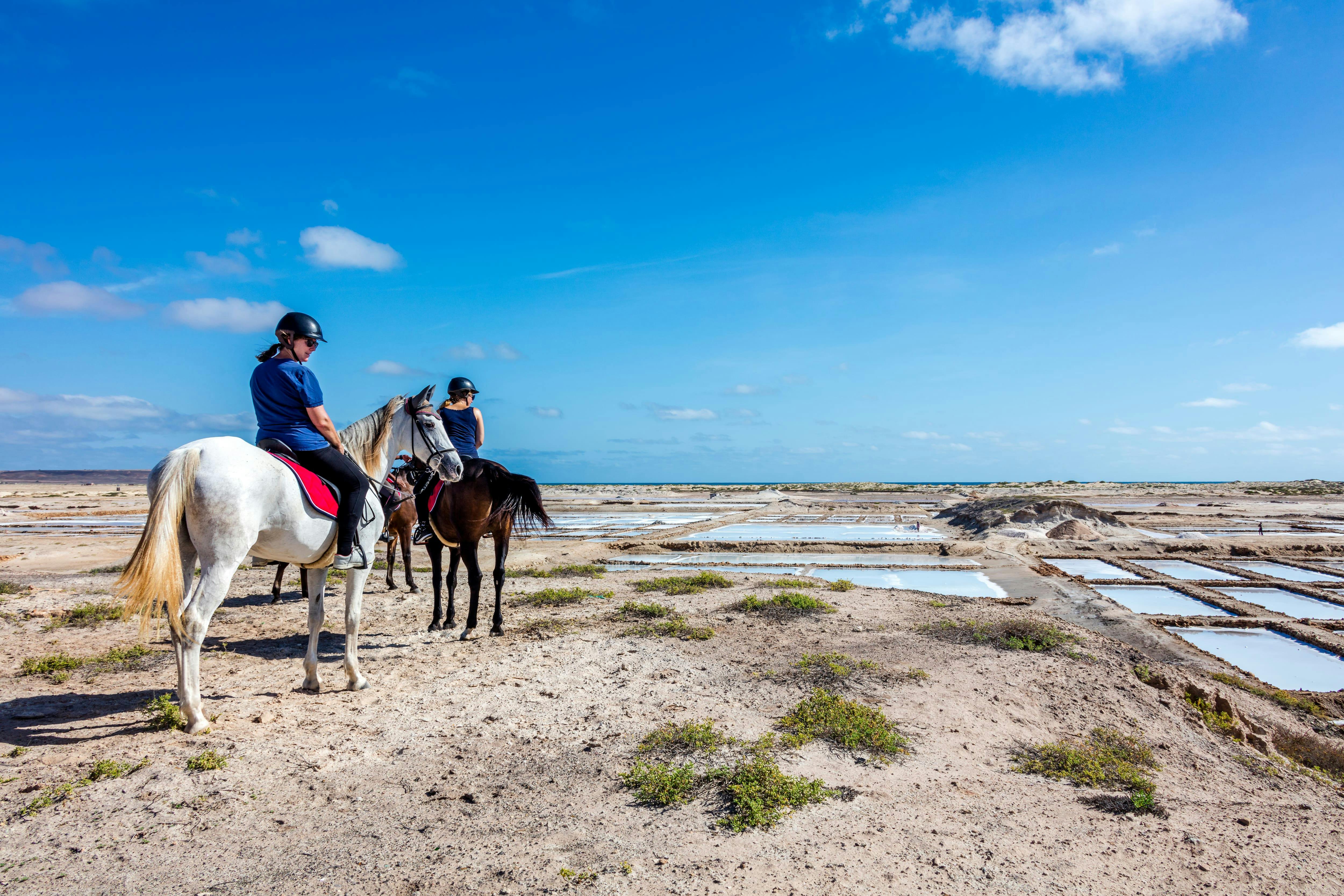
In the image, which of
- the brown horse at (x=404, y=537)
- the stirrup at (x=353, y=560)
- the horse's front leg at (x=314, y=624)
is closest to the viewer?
the stirrup at (x=353, y=560)

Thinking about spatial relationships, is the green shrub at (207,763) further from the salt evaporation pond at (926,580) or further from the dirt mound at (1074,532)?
the dirt mound at (1074,532)

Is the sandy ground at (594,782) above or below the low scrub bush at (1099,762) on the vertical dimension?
above

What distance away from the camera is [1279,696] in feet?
22.0

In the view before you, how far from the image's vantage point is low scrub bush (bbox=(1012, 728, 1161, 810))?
4.47 m

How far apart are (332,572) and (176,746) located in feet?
31.7

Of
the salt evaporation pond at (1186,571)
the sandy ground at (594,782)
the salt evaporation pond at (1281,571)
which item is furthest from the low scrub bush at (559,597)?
the salt evaporation pond at (1281,571)

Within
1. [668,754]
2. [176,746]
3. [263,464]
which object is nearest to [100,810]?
[176,746]

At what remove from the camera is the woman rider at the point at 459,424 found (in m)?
8.86

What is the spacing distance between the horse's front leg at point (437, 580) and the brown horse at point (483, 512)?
8cm

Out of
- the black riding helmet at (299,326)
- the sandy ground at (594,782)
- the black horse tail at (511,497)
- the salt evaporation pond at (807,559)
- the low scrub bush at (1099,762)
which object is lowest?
the salt evaporation pond at (807,559)

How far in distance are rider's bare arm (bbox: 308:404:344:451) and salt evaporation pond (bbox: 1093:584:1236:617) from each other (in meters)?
12.3

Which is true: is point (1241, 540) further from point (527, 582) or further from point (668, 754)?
point (668, 754)

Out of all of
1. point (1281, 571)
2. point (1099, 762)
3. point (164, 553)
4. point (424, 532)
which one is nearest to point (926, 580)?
point (1281, 571)

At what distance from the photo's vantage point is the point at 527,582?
12.8 meters
